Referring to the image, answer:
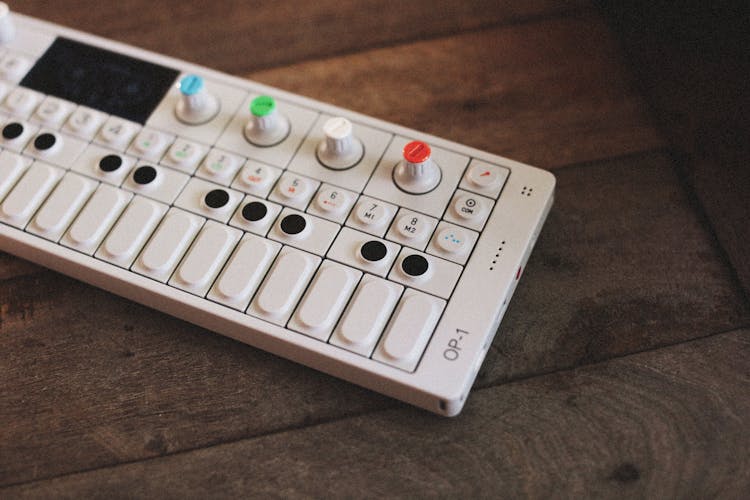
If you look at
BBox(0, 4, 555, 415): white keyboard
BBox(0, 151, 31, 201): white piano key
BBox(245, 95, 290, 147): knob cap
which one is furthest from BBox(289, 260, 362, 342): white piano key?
BBox(0, 151, 31, 201): white piano key

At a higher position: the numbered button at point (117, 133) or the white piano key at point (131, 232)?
the numbered button at point (117, 133)

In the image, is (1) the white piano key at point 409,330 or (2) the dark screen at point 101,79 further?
(2) the dark screen at point 101,79

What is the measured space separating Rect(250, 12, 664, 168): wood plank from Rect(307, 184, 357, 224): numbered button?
93mm

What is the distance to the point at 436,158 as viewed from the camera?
0.48 meters

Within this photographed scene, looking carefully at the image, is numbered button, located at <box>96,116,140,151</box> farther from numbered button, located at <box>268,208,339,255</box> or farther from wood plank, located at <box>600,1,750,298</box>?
wood plank, located at <box>600,1,750,298</box>

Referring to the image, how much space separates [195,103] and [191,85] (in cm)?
1

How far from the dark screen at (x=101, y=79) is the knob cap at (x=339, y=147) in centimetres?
12

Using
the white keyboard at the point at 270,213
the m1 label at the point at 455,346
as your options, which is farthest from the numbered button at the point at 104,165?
the m1 label at the point at 455,346

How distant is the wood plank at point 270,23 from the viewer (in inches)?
22.7

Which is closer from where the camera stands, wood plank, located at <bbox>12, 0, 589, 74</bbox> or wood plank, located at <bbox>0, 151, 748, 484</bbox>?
wood plank, located at <bbox>0, 151, 748, 484</bbox>

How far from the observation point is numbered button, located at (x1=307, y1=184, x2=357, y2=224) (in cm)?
46

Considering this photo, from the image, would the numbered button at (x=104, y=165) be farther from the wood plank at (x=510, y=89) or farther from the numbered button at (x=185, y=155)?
the wood plank at (x=510, y=89)

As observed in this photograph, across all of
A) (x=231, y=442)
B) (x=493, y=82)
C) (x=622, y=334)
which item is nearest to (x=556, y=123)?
(x=493, y=82)

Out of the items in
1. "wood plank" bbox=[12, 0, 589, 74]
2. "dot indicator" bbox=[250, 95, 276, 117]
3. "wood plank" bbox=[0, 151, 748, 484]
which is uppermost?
"wood plank" bbox=[12, 0, 589, 74]
